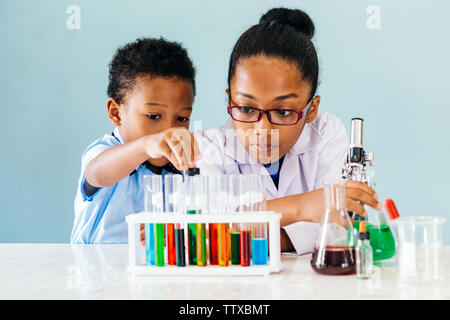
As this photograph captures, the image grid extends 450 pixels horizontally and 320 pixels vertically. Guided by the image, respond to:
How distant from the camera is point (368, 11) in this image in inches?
106

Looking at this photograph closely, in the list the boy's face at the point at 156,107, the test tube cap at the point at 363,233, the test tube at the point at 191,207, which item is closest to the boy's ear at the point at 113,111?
the boy's face at the point at 156,107

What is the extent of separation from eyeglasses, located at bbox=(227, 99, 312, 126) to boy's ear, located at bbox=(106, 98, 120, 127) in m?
0.91

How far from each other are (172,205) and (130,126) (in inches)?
51.4

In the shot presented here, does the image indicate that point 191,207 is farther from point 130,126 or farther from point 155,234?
point 130,126

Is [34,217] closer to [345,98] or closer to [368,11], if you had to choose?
[345,98]

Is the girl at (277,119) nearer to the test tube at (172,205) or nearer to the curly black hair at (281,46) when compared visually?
the curly black hair at (281,46)

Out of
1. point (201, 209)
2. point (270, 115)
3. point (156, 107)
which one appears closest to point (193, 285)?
point (201, 209)

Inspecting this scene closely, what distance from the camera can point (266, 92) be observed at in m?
1.85

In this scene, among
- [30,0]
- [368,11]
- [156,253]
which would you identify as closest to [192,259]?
[156,253]

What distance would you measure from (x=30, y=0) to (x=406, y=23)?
6.53 ft

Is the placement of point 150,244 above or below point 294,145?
below

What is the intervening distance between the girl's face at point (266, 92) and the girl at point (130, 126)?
1.49 feet

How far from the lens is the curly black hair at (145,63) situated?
2.45m
